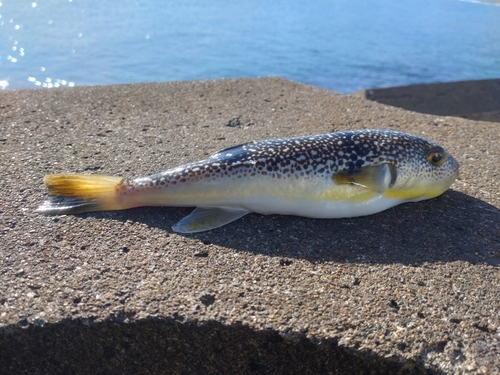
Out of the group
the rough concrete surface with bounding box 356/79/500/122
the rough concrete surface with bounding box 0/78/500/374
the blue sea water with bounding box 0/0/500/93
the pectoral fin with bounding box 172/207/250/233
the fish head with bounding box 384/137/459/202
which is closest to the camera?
the rough concrete surface with bounding box 0/78/500/374

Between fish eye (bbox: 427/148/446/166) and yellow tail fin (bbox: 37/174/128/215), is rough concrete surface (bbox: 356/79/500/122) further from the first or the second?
yellow tail fin (bbox: 37/174/128/215)

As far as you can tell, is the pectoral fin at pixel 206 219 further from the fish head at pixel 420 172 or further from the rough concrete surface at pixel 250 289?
the fish head at pixel 420 172

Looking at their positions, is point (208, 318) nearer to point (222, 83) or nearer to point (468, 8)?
point (222, 83)

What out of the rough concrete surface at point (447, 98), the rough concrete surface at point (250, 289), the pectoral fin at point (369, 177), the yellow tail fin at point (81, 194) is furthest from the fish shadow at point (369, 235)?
the rough concrete surface at point (447, 98)

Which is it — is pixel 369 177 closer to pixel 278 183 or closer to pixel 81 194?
pixel 278 183

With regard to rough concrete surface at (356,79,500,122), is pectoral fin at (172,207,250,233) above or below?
above

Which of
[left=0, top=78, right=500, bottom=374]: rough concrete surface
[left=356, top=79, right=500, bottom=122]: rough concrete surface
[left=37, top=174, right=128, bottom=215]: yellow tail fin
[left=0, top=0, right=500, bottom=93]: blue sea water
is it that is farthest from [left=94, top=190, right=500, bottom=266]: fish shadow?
[left=0, top=0, right=500, bottom=93]: blue sea water

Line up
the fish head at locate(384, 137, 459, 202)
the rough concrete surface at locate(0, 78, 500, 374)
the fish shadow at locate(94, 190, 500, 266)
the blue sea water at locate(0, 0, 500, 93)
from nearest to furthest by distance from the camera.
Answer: the rough concrete surface at locate(0, 78, 500, 374) < the fish shadow at locate(94, 190, 500, 266) < the fish head at locate(384, 137, 459, 202) < the blue sea water at locate(0, 0, 500, 93)
